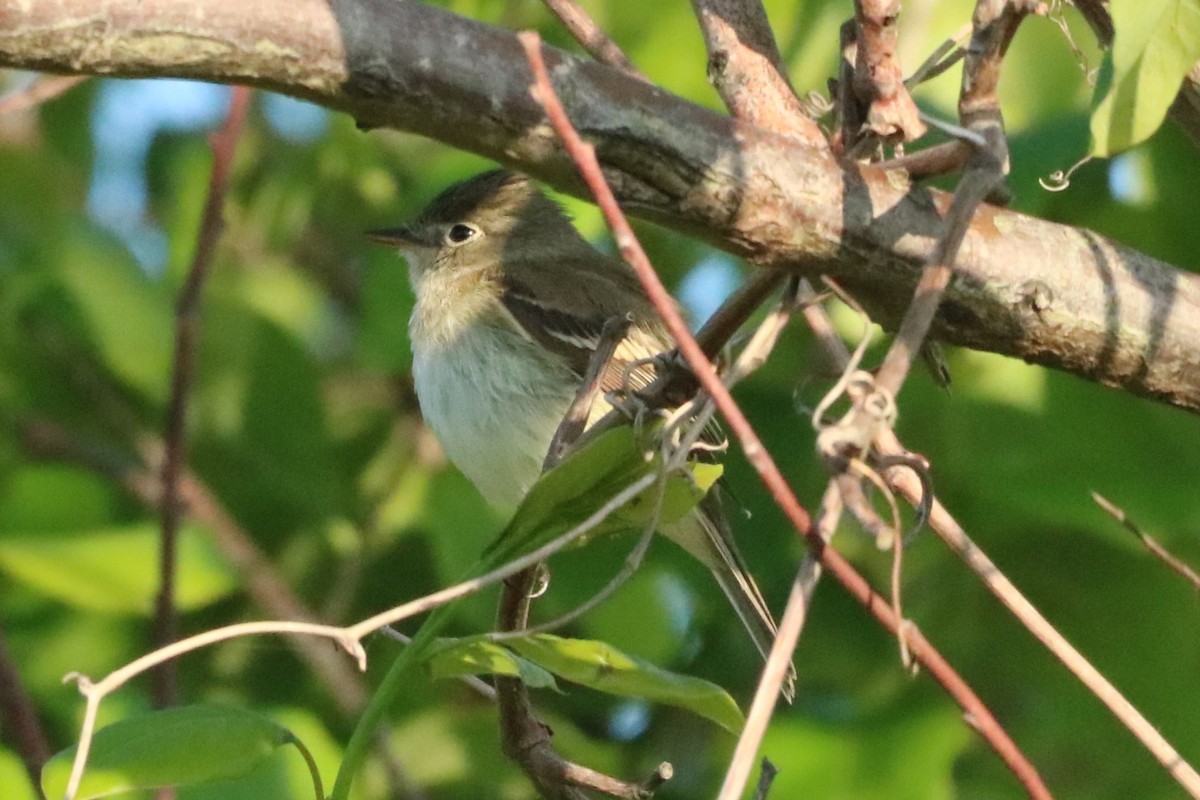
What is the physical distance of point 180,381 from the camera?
374 centimetres

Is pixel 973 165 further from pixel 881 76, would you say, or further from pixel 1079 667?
pixel 1079 667

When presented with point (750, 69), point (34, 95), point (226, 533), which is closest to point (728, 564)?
point (226, 533)

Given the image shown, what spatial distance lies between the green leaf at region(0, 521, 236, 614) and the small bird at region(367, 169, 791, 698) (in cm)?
63

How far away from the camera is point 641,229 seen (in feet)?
14.4

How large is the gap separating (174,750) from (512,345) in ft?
8.54

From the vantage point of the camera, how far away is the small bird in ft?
13.1

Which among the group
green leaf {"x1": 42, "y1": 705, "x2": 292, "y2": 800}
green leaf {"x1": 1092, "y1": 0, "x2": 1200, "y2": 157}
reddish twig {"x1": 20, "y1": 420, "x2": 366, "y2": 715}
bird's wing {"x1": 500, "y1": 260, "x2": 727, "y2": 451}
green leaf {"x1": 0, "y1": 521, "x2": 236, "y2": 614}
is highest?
green leaf {"x1": 1092, "y1": 0, "x2": 1200, "y2": 157}

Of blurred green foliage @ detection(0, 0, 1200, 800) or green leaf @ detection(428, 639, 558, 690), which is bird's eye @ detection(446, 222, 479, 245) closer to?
blurred green foliage @ detection(0, 0, 1200, 800)

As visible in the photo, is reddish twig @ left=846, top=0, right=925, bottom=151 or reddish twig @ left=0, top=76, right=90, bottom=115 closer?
reddish twig @ left=846, top=0, right=925, bottom=151

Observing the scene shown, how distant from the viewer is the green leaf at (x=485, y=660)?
1.83m

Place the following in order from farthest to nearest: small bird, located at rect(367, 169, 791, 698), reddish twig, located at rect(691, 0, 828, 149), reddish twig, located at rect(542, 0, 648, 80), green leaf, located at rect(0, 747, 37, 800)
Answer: small bird, located at rect(367, 169, 791, 698) < green leaf, located at rect(0, 747, 37, 800) < reddish twig, located at rect(542, 0, 648, 80) < reddish twig, located at rect(691, 0, 828, 149)

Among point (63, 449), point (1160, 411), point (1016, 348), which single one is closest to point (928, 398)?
point (1160, 411)

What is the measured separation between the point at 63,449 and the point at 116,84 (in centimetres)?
148

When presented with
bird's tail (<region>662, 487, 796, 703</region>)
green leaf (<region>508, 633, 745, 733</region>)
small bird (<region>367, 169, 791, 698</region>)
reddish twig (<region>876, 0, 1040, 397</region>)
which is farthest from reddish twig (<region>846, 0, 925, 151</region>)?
bird's tail (<region>662, 487, 796, 703</region>)
